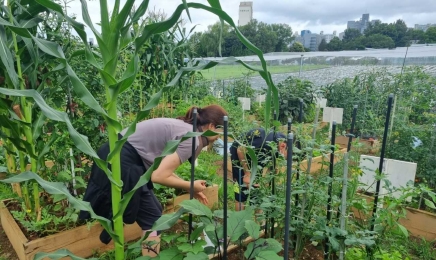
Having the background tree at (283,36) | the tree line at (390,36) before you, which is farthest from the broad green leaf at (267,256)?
the background tree at (283,36)

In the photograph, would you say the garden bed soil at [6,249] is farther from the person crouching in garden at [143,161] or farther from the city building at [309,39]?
the city building at [309,39]

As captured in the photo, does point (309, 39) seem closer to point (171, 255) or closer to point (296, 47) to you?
point (296, 47)

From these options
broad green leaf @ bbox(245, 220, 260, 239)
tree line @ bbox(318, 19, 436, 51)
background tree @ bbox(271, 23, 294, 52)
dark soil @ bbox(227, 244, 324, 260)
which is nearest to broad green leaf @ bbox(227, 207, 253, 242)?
broad green leaf @ bbox(245, 220, 260, 239)

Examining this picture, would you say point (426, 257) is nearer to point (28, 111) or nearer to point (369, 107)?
point (28, 111)

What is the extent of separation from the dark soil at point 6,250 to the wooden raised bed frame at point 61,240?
0.22 feet

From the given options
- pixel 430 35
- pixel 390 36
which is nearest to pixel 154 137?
pixel 430 35

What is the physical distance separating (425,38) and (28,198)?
16464 millimetres

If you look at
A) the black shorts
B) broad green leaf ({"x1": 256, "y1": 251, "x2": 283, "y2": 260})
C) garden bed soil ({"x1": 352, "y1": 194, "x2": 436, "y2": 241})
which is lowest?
garden bed soil ({"x1": 352, "y1": 194, "x2": 436, "y2": 241})

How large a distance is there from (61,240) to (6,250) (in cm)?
74

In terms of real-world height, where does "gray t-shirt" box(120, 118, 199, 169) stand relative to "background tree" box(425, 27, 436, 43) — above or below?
below

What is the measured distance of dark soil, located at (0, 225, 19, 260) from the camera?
2.59 meters

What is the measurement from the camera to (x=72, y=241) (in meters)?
2.49

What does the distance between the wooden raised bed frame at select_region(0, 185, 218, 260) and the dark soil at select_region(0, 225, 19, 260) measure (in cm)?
7

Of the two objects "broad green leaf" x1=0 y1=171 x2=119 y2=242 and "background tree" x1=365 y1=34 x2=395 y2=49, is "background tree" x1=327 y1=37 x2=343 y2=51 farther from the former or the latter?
"broad green leaf" x1=0 y1=171 x2=119 y2=242
